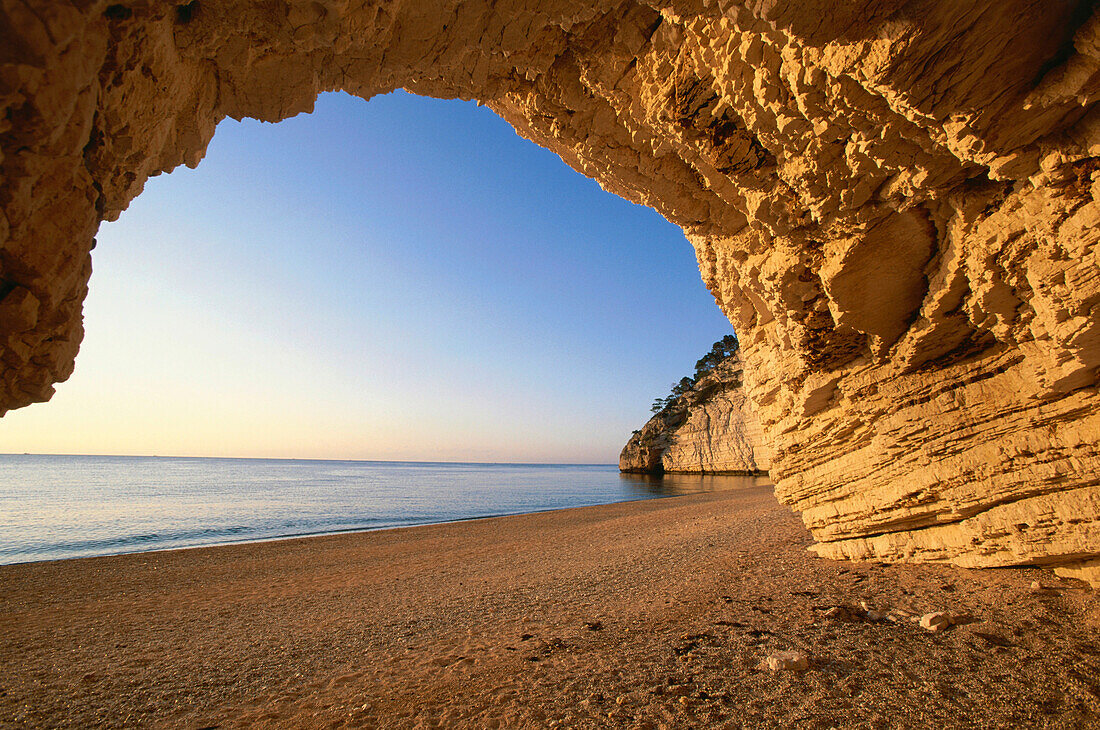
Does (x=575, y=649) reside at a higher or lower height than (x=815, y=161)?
lower

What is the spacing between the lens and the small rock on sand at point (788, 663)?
13.1ft

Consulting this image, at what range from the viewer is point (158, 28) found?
272cm

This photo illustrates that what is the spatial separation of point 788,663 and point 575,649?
2.20 meters

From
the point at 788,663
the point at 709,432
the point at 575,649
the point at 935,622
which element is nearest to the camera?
the point at 788,663

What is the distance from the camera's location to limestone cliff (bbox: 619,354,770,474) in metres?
47.7

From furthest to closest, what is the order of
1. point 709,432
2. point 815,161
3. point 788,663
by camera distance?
1. point 709,432
2. point 815,161
3. point 788,663

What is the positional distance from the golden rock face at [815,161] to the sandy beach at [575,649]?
1701mm

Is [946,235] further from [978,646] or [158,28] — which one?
[158,28]

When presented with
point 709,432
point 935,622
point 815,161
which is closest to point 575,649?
point 935,622

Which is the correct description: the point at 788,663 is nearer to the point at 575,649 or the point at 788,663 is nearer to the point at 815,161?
the point at 575,649

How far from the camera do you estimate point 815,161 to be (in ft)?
14.4

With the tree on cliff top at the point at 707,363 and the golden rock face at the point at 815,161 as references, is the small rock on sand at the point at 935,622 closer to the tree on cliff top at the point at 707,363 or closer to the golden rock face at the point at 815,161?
the golden rock face at the point at 815,161

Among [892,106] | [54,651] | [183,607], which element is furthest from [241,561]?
[892,106]

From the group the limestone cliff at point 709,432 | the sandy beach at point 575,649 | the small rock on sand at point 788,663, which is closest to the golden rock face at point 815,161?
the sandy beach at point 575,649
